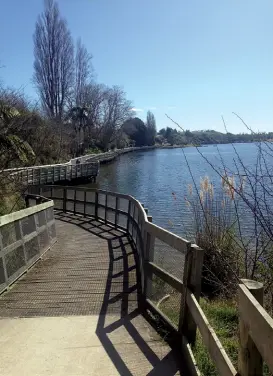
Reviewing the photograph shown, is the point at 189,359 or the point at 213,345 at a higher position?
the point at 213,345

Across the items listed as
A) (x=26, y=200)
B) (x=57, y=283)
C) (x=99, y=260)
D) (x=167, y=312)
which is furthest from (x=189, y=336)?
(x=26, y=200)

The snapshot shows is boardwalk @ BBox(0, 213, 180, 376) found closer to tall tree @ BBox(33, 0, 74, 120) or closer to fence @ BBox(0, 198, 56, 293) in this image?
fence @ BBox(0, 198, 56, 293)

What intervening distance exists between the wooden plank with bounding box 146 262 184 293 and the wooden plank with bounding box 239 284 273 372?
1.61 m

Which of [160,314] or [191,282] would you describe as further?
[160,314]

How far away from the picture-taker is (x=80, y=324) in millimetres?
4488

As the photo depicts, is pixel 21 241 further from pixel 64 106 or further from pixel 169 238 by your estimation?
pixel 64 106

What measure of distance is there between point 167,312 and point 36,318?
63.2 inches

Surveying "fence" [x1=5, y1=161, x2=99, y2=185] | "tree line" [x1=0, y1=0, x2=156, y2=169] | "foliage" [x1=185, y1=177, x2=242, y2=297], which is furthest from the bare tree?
"foliage" [x1=185, y1=177, x2=242, y2=297]

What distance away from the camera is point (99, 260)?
8133 mm

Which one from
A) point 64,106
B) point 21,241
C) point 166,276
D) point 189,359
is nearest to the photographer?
point 189,359

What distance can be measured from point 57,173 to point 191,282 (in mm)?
35182

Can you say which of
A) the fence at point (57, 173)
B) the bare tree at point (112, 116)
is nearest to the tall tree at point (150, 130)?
the bare tree at point (112, 116)

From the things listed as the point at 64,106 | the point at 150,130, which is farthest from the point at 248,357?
the point at 150,130

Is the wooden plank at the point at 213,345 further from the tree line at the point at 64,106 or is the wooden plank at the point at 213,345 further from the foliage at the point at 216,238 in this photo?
the tree line at the point at 64,106
